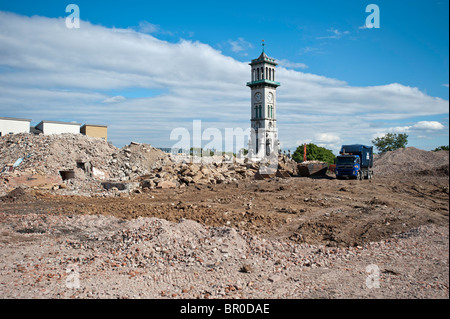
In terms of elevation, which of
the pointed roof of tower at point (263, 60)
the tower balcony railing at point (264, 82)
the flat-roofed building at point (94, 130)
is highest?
the pointed roof of tower at point (263, 60)

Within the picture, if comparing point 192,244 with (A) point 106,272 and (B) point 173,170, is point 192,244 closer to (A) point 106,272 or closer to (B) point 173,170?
(A) point 106,272

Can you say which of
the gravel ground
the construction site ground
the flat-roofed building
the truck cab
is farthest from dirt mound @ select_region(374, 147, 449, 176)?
the flat-roofed building

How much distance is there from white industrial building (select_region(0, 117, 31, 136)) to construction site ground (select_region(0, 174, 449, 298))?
27108 millimetres

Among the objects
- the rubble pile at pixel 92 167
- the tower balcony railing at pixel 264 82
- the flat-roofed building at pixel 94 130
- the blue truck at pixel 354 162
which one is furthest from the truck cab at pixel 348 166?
the tower balcony railing at pixel 264 82

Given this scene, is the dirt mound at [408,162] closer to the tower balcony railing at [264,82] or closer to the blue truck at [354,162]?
the blue truck at [354,162]

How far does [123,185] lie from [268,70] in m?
41.0

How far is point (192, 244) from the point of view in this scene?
27.0ft

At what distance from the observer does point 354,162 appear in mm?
23266

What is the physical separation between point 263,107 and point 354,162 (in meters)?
30.9

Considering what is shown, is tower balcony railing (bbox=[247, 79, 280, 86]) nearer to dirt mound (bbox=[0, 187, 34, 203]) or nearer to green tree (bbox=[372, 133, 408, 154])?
green tree (bbox=[372, 133, 408, 154])

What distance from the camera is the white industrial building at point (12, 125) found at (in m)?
35.7

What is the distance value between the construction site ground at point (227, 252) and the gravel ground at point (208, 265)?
0.07ft
